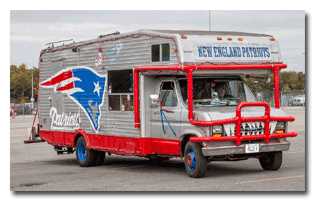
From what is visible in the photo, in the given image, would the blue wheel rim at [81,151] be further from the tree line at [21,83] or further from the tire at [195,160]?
the tree line at [21,83]

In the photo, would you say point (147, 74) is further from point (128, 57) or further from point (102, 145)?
point (102, 145)

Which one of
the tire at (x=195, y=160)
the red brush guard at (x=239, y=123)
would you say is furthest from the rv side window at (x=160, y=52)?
the tire at (x=195, y=160)

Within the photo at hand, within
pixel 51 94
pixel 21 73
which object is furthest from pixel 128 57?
pixel 21 73

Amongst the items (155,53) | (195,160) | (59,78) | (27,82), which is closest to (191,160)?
(195,160)

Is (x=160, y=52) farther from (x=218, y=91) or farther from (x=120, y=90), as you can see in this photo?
(x=120, y=90)

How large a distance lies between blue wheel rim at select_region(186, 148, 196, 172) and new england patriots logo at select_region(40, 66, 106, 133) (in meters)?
3.57

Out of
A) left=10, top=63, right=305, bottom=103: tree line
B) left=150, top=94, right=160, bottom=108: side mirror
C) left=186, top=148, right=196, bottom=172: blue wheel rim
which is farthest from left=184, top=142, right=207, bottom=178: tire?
left=10, top=63, right=305, bottom=103: tree line

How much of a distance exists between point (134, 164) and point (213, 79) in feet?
13.1

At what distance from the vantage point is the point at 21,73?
225ft

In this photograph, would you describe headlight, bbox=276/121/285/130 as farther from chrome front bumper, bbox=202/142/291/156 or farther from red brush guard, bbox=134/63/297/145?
chrome front bumper, bbox=202/142/291/156

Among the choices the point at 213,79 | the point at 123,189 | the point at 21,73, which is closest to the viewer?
the point at 123,189

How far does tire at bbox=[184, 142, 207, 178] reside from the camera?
1111 cm

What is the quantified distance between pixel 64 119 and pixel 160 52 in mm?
5127

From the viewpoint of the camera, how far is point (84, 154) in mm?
15086
